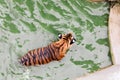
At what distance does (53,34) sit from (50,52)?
0.11 metres

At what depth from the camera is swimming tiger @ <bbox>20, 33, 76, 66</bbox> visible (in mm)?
1756

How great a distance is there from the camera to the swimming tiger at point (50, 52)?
1756 millimetres

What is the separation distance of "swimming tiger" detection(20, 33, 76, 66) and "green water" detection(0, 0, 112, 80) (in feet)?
0.08

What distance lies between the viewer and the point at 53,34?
6.09 ft

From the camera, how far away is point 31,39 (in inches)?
71.8

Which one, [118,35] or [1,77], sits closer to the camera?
[1,77]

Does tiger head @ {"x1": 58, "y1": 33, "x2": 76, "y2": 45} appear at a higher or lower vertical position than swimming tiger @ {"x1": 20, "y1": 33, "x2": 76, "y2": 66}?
higher

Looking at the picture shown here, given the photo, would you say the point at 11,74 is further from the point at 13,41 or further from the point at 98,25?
the point at 98,25

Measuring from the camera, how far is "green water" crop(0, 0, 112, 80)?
176 cm

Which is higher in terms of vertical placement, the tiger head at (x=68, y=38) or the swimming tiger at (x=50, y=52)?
the tiger head at (x=68, y=38)

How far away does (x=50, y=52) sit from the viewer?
5.85 feet

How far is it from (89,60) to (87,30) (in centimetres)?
16

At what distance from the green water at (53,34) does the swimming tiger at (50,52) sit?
3 centimetres

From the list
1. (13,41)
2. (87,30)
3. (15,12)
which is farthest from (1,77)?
(87,30)
